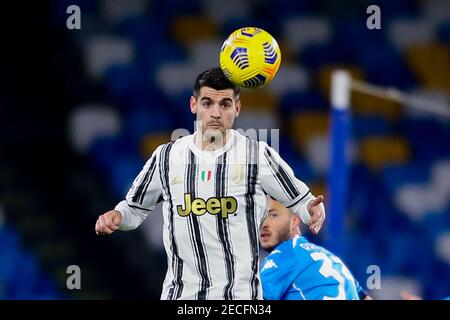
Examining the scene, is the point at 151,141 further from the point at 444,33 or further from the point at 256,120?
the point at 444,33

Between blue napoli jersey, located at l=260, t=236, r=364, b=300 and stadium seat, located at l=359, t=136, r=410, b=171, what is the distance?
23.5ft

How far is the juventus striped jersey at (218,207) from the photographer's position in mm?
5199

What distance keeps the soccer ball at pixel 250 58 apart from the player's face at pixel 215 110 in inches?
3.9

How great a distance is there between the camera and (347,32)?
14.2 metres

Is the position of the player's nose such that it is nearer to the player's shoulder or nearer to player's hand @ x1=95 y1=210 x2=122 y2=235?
the player's shoulder

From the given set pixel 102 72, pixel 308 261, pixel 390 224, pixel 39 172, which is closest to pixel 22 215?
pixel 39 172

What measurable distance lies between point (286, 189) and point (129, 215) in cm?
75

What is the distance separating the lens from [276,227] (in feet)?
20.0

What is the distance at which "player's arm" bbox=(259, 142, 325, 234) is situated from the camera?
527cm

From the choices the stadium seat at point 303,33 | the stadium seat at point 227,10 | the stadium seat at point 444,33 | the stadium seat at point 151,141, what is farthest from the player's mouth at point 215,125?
the stadium seat at point 444,33

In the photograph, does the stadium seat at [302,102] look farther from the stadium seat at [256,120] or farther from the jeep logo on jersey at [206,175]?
the jeep logo on jersey at [206,175]
